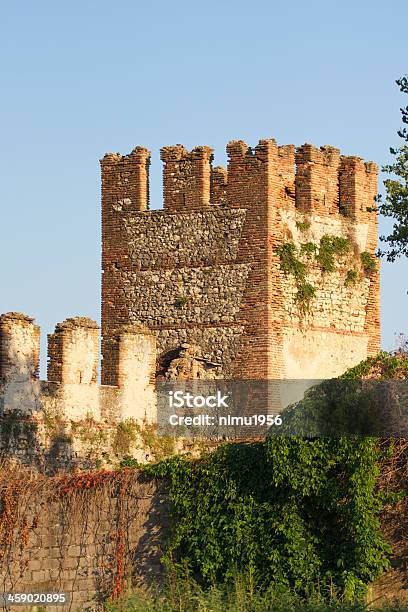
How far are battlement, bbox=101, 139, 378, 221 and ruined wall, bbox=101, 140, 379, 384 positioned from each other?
0.07 feet

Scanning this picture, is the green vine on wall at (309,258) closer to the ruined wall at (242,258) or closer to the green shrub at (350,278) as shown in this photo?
the green shrub at (350,278)

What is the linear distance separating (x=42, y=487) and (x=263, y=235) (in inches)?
489

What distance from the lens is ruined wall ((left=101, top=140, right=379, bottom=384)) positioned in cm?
3644

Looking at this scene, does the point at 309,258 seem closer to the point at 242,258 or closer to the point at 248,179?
the point at 242,258

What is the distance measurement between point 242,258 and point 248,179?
1597 millimetres

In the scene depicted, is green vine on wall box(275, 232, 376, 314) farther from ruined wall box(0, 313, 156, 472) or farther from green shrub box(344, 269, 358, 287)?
ruined wall box(0, 313, 156, 472)

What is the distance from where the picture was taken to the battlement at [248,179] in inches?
1453

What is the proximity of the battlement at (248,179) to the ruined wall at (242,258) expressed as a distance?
0.02 metres

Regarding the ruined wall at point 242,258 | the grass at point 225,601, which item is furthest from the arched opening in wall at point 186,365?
the grass at point 225,601

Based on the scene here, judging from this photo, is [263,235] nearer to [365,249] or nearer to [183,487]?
[365,249]

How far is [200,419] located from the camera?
35.0m

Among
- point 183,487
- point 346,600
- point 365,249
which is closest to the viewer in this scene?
point 346,600

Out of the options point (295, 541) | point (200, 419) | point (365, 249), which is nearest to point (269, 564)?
point (295, 541)

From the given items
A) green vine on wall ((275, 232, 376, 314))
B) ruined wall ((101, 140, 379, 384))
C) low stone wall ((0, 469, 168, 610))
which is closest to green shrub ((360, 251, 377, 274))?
green vine on wall ((275, 232, 376, 314))
